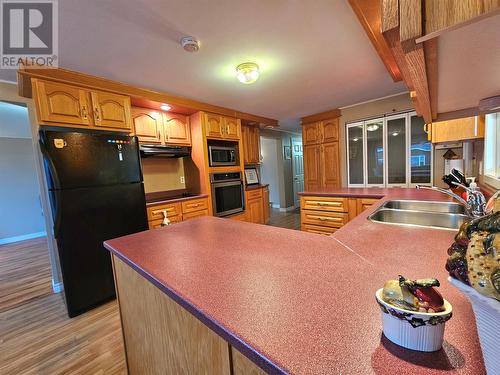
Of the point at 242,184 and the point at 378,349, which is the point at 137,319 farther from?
the point at 242,184

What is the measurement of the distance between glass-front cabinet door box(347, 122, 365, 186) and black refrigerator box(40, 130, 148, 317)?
3627 mm

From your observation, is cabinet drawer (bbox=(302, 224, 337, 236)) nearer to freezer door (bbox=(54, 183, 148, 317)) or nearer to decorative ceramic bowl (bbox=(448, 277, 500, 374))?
freezer door (bbox=(54, 183, 148, 317))

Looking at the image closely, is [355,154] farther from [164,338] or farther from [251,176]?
[164,338]

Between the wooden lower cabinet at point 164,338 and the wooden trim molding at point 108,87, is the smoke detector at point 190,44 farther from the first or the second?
the wooden lower cabinet at point 164,338

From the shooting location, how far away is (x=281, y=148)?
5.94m

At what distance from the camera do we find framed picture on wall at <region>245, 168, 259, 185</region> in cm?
449

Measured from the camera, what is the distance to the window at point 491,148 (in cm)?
181

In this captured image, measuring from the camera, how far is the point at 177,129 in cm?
317

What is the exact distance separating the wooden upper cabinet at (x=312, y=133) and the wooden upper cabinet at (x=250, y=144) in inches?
39.6

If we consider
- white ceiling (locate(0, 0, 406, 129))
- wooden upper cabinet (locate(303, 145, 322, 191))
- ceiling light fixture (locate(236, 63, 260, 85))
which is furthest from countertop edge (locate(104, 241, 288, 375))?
wooden upper cabinet (locate(303, 145, 322, 191))

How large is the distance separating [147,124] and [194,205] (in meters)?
1.22

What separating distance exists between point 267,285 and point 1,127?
5.82 m

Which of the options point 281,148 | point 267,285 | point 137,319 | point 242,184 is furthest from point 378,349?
point 281,148

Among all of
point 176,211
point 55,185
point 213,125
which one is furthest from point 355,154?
point 55,185
